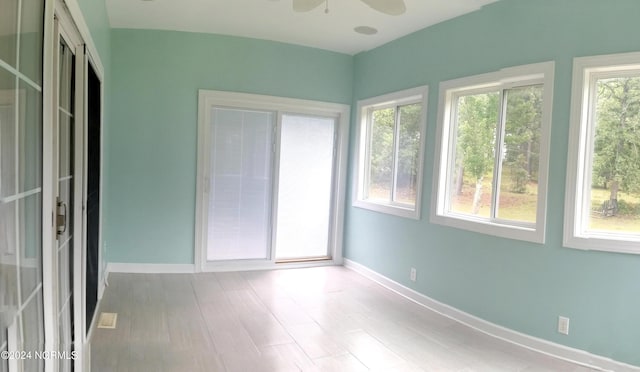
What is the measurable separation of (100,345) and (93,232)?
2.90 ft

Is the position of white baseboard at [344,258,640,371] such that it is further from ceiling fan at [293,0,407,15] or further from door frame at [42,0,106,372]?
door frame at [42,0,106,372]

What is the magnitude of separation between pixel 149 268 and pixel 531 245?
3.81 meters

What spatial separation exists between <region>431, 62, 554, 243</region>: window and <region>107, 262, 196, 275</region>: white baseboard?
9.19 ft

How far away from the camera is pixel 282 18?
3949 mm

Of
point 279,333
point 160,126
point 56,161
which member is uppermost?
point 160,126

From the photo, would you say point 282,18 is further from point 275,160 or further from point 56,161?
point 56,161

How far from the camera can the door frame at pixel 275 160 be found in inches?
179

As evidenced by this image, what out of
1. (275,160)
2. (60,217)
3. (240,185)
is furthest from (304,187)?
(60,217)

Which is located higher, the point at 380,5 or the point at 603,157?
the point at 380,5

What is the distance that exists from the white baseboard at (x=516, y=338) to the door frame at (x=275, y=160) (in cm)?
129

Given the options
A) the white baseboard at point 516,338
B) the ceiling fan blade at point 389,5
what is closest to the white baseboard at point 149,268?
the white baseboard at point 516,338

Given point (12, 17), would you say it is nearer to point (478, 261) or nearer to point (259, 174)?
point (478, 261)

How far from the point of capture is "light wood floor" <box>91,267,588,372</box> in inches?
103

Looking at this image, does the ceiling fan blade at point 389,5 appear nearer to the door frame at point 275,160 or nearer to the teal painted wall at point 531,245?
the teal painted wall at point 531,245
